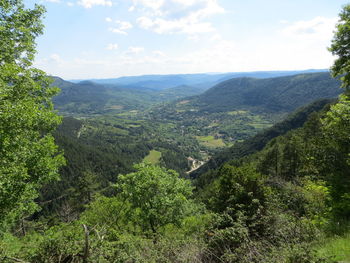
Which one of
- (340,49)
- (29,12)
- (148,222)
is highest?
(29,12)

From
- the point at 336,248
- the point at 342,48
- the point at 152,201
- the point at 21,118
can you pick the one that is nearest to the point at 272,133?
the point at 342,48

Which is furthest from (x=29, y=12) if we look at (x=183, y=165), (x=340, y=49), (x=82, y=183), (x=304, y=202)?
(x=183, y=165)

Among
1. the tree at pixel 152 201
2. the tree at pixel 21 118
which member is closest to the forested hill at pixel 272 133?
the tree at pixel 152 201

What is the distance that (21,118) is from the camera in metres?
8.21

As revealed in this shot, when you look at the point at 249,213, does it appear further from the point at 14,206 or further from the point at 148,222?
the point at 14,206

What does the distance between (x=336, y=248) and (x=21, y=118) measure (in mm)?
12180

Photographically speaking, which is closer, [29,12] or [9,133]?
[9,133]

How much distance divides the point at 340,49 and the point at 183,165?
164058 mm

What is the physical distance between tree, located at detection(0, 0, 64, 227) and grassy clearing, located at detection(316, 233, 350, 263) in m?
11.6

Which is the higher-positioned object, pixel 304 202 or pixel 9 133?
pixel 9 133

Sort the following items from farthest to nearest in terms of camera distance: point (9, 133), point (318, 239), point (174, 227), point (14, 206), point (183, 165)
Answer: point (183, 165)
point (174, 227)
point (14, 206)
point (9, 133)
point (318, 239)

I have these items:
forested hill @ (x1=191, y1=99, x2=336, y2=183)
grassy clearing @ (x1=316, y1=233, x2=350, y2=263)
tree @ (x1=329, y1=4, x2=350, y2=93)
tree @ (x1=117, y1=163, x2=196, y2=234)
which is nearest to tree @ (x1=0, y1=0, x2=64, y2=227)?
tree @ (x1=117, y1=163, x2=196, y2=234)

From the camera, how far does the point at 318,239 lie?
746 centimetres

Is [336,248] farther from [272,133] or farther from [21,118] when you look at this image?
[272,133]
